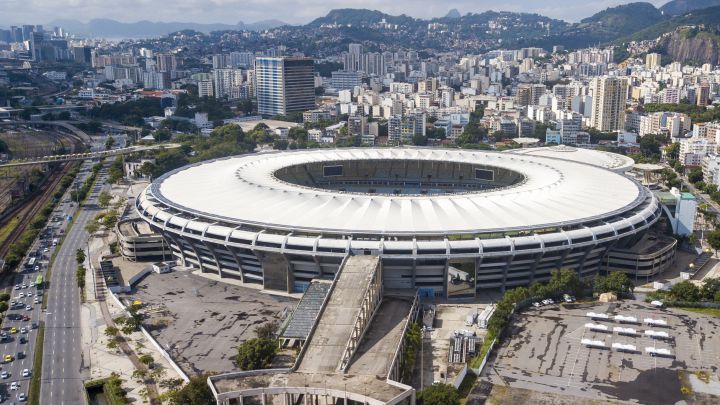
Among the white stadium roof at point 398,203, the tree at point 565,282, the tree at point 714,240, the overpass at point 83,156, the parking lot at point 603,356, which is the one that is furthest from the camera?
the overpass at point 83,156

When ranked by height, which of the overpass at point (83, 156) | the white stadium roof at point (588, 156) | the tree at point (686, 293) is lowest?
the tree at point (686, 293)

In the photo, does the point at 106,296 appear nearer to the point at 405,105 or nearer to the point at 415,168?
the point at 415,168

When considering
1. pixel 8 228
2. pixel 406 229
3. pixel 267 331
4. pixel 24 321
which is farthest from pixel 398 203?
pixel 8 228

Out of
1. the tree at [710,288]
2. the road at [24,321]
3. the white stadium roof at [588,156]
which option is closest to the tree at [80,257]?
the road at [24,321]

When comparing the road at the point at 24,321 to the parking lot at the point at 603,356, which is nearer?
the parking lot at the point at 603,356

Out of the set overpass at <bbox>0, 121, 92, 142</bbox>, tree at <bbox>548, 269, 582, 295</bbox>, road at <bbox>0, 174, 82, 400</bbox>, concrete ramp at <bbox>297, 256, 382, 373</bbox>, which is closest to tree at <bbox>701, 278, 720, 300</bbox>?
tree at <bbox>548, 269, 582, 295</bbox>

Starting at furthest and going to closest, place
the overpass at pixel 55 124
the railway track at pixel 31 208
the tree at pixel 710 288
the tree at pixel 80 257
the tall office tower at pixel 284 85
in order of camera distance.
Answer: the tall office tower at pixel 284 85
the overpass at pixel 55 124
the railway track at pixel 31 208
the tree at pixel 80 257
the tree at pixel 710 288

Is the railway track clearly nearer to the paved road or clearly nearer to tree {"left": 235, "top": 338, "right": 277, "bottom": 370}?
the paved road

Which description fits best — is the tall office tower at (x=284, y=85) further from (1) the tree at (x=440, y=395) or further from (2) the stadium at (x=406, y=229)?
(1) the tree at (x=440, y=395)

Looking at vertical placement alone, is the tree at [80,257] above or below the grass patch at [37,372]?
above
